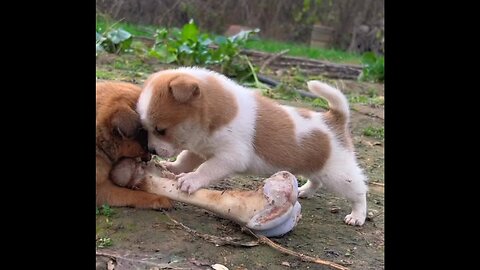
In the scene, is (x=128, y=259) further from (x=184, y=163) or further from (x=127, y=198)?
Result: (x=184, y=163)

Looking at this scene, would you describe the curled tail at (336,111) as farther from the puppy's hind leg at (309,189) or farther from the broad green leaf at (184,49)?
the broad green leaf at (184,49)

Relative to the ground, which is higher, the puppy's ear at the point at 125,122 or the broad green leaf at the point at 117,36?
the puppy's ear at the point at 125,122

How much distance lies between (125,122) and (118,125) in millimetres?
34

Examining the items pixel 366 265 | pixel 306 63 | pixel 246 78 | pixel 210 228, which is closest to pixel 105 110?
pixel 210 228

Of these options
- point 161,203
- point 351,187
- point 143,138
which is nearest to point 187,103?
point 143,138

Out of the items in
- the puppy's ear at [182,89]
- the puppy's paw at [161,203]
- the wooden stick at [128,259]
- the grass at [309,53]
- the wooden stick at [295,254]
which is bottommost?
the grass at [309,53]

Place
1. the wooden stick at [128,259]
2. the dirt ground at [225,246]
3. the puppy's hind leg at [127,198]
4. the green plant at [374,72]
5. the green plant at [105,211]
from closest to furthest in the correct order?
the wooden stick at [128,259]
the dirt ground at [225,246]
the green plant at [105,211]
the puppy's hind leg at [127,198]
the green plant at [374,72]

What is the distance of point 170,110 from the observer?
3121 mm

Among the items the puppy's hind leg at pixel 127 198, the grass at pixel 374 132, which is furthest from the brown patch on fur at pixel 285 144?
Answer: the grass at pixel 374 132

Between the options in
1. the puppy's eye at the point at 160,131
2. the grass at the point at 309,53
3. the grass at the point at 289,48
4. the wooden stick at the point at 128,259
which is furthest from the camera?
the grass at the point at 309,53

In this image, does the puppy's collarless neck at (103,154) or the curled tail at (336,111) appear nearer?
the puppy's collarless neck at (103,154)

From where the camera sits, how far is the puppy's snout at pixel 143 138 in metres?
3.09

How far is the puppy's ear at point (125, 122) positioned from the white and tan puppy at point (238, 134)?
0.22ft
